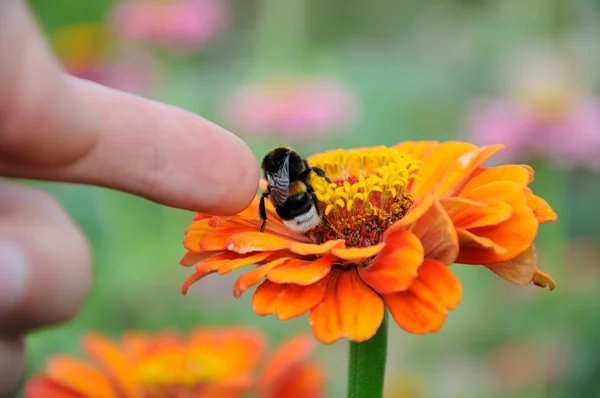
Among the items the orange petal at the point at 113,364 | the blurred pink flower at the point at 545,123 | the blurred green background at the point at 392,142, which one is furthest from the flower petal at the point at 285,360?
the blurred pink flower at the point at 545,123

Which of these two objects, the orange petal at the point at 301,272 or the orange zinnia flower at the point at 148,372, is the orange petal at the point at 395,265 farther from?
the orange zinnia flower at the point at 148,372

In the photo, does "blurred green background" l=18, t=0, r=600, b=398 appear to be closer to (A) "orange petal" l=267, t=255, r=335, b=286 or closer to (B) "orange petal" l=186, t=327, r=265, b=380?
(B) "orange petal" l=186, t=327, r=265, b=380

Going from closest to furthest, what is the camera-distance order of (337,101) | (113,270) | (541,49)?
(113,270), (337,101), (541,49)

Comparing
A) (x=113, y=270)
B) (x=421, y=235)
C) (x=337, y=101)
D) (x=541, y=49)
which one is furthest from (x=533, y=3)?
(x=421, y=235)

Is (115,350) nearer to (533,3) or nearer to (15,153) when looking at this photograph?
(15,153)

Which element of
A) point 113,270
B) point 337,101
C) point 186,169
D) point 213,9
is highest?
point 186,169

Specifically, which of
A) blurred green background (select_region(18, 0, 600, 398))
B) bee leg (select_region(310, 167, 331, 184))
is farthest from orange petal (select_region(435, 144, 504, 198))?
blurred green background (select_region(18, 0, 600, 398))
